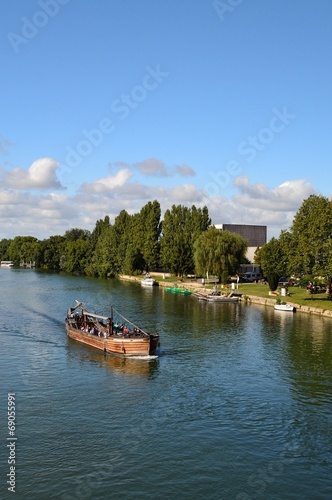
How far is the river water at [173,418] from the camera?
2552 centimetres

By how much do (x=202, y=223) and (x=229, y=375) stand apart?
103553 mm

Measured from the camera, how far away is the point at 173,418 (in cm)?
3347

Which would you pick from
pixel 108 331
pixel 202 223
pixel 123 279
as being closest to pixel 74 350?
pixel 108 331

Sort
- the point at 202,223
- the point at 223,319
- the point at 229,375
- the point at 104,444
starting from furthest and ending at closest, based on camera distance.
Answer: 1. the point at 202,223
2. the point at 223,319
3. the point at 229,375
4. the point at 104,444

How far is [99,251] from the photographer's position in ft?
613

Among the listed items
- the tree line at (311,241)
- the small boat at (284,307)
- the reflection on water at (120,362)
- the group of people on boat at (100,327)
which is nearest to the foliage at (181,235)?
the tree line at (311,241)

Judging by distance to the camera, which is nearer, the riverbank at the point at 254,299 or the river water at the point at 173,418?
the river water at the point at 173,418

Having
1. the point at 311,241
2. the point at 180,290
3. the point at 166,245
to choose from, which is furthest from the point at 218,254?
the point at 311,241

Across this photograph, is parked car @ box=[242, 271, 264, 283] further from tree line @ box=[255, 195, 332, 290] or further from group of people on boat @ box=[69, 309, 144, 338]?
group of people on boat @ box=[69, 309, 144, 338]

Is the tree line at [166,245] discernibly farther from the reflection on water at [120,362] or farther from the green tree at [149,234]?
the reflection on water at [120,362]

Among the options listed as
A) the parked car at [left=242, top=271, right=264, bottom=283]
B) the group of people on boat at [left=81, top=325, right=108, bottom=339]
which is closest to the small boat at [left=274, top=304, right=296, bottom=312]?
the group of people on boat at [left=81, top=325, right=108, bottom=339]

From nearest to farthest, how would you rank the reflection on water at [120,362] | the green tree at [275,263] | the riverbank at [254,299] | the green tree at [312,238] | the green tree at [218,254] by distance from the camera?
the reflection on water at [120,362] → the riverbank at [254,299] → the green tree at [312,238] → the green tree at [275,263] → the green tree at [218,254]

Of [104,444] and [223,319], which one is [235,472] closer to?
[104,444]

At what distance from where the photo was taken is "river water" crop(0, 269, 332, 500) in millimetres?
25516
